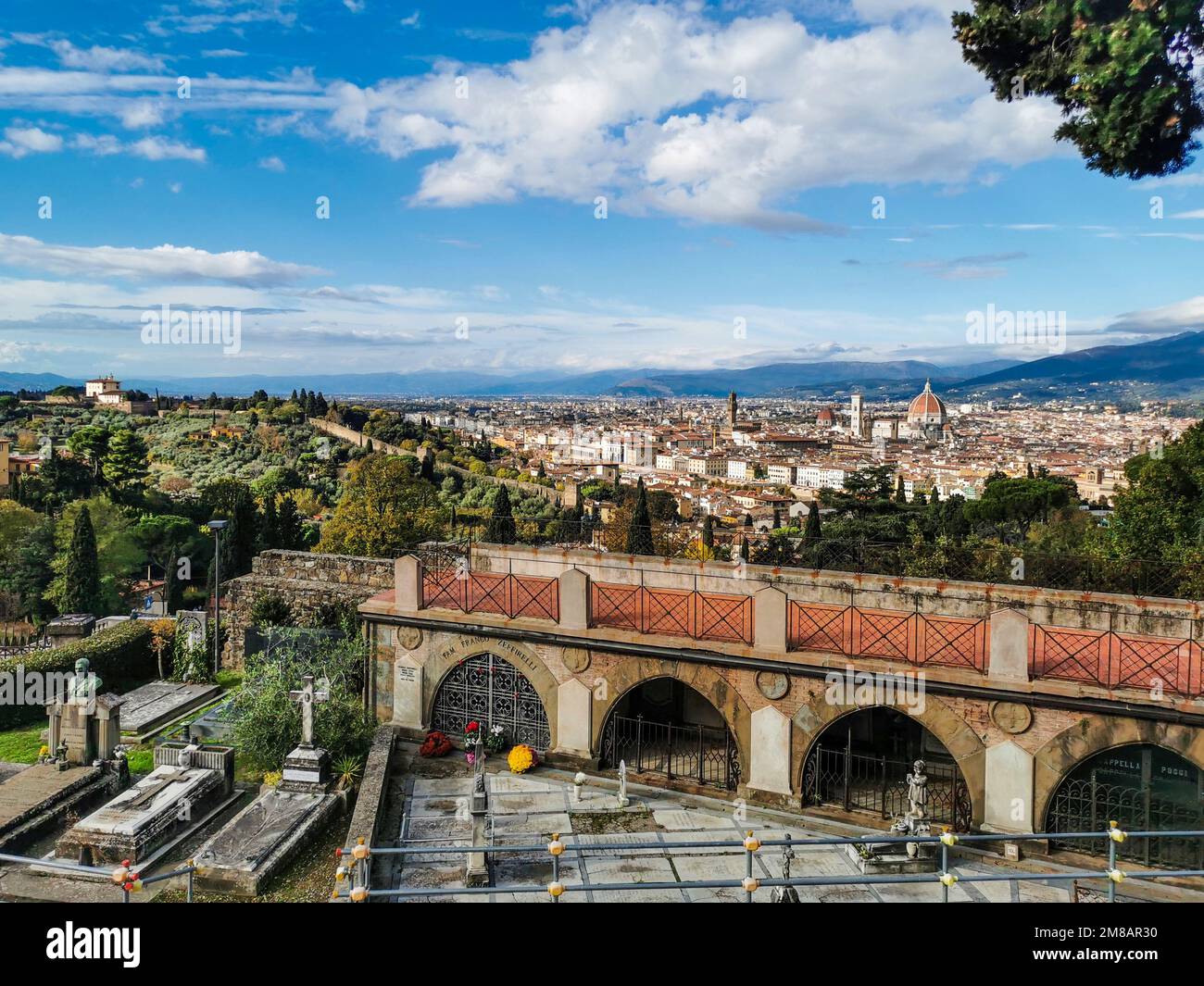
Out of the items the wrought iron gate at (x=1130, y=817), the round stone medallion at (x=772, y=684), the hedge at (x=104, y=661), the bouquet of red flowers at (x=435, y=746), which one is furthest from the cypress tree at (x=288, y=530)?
the wrought iron gate at (x=1130, y=817)

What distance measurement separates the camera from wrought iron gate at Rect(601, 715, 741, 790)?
41.9 ft

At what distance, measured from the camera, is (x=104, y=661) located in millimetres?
21203

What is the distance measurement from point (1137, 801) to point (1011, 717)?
186 cm

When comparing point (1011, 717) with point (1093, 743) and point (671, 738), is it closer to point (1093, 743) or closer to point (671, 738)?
point (1093, 743)

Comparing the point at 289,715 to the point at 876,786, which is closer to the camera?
the point at 876,786

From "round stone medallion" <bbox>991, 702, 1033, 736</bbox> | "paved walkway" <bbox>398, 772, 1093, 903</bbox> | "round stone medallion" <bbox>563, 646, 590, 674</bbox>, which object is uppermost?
"round stone medallion" <bbox>563, 646, 590, 674</bbox>

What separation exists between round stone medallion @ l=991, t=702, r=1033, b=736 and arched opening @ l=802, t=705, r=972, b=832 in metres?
0.91

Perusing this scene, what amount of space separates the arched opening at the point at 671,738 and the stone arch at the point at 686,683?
0.50 feet

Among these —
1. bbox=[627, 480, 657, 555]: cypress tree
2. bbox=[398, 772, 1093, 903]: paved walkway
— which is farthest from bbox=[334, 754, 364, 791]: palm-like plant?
bbox=[627, 480, 657, 555]: cypress tree

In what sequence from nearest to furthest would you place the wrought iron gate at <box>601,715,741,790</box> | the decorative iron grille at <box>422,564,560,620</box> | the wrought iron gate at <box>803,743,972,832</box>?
the wrought iron gate at <box>803,743,972,832</box> → the wrought iron gate at <box>601,715,741,790</box> → the decorative iron grille at <box>422,564,560,620</box>

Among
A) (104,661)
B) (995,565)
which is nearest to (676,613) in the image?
(995,565)

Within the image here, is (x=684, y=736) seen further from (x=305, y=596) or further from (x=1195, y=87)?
(x=1195, y=87)

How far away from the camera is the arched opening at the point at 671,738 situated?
12.9 m

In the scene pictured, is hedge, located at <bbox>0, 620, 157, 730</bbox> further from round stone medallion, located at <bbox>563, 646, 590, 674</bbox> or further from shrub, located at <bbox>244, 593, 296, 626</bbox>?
round stone medallion, located at <bbox>563, 646, 590, 674</bbox>
